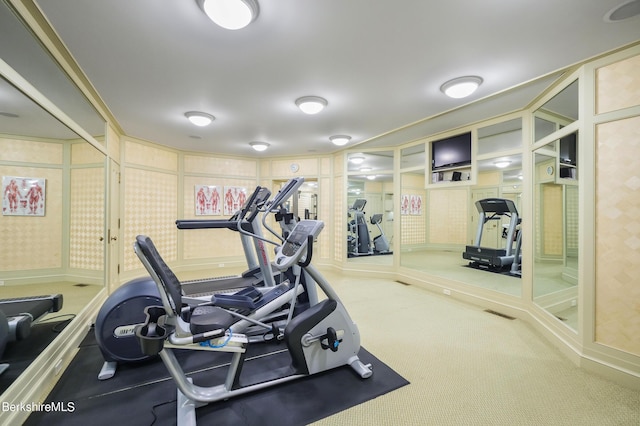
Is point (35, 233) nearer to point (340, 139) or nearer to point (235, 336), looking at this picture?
point (235, 336)

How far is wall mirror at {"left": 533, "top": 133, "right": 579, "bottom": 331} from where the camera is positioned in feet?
10.1

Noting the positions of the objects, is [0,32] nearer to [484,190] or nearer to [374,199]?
[374,199]

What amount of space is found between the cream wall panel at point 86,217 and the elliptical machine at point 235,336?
342cm

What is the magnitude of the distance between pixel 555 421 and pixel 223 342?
2161mm

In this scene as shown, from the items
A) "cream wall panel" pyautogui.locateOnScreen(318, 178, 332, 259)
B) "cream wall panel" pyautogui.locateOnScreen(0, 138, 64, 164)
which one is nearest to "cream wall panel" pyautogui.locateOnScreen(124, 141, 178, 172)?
"cream wall panel" pyautogui.locateOnScreen(0, 138, 64, 164)

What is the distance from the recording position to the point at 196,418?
163 cm

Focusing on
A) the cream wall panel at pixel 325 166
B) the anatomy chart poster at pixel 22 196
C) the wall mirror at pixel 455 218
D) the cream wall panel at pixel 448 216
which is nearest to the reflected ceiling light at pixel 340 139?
the cream wall panel at pixel 325 166

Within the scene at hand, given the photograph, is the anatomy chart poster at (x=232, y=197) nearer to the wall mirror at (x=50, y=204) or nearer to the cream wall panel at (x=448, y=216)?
the wall mirror at (x=50, y=204)

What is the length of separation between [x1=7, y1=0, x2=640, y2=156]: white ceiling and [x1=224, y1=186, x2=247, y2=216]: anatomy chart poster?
265 cm

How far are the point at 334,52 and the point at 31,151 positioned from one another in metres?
4.96

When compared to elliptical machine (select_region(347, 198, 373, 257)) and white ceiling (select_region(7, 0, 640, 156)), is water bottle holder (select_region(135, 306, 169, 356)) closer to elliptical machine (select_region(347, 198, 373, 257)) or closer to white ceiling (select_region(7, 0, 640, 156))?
white ceiling (select_region(7, 0, 640, 156))

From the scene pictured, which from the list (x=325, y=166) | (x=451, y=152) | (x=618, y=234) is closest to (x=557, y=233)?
(x=451, y=152)

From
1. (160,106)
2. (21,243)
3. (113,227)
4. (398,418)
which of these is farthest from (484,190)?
(21,243)

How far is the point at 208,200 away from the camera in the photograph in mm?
5934
